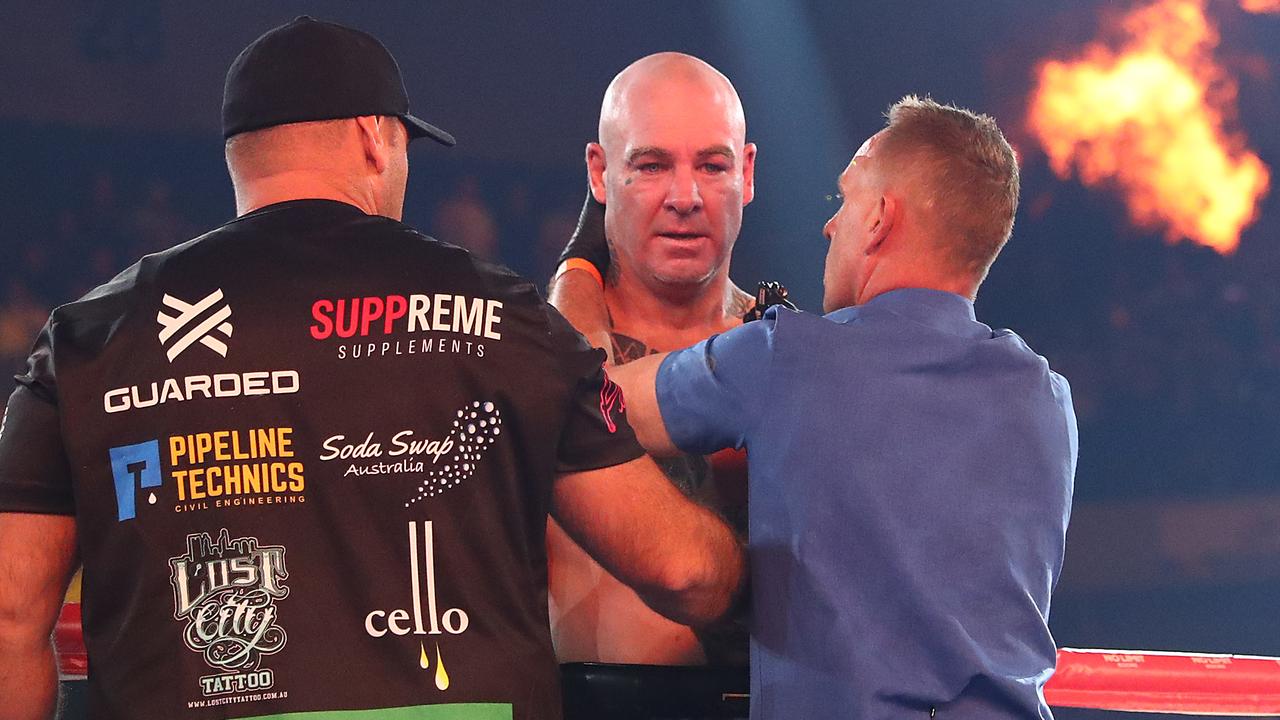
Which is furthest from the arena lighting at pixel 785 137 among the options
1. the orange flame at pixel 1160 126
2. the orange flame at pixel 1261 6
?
the orange flame at pixel 1261 6

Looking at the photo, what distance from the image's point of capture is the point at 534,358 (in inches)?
45.5

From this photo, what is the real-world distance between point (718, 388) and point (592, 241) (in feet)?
2.26

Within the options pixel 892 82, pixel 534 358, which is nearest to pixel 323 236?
pixel 534 358

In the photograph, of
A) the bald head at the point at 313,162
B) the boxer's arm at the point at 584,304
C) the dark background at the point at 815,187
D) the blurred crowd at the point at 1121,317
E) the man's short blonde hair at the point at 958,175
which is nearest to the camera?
the bald head at the point at 313,162

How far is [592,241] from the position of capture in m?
1.89

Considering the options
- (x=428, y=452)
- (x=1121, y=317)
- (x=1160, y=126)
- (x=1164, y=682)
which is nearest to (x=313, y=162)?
(x=428, y=452)

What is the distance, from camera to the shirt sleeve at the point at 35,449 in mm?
1084

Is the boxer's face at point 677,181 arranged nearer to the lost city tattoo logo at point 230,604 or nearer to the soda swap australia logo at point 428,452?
the soda swap australia logo at point 428,452

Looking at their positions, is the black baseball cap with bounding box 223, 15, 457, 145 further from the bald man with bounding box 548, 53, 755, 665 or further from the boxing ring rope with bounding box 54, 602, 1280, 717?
the boxing ring rope with bounding box 54, 602, 1280, 717

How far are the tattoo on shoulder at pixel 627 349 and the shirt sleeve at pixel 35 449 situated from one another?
84cm

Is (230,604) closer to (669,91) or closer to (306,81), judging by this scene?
(306,81)

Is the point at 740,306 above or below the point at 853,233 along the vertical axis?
above

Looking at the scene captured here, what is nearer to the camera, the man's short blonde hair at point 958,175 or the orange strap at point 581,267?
the man's short blonde hair at point 958,175

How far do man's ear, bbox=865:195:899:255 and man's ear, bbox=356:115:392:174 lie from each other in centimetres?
53
